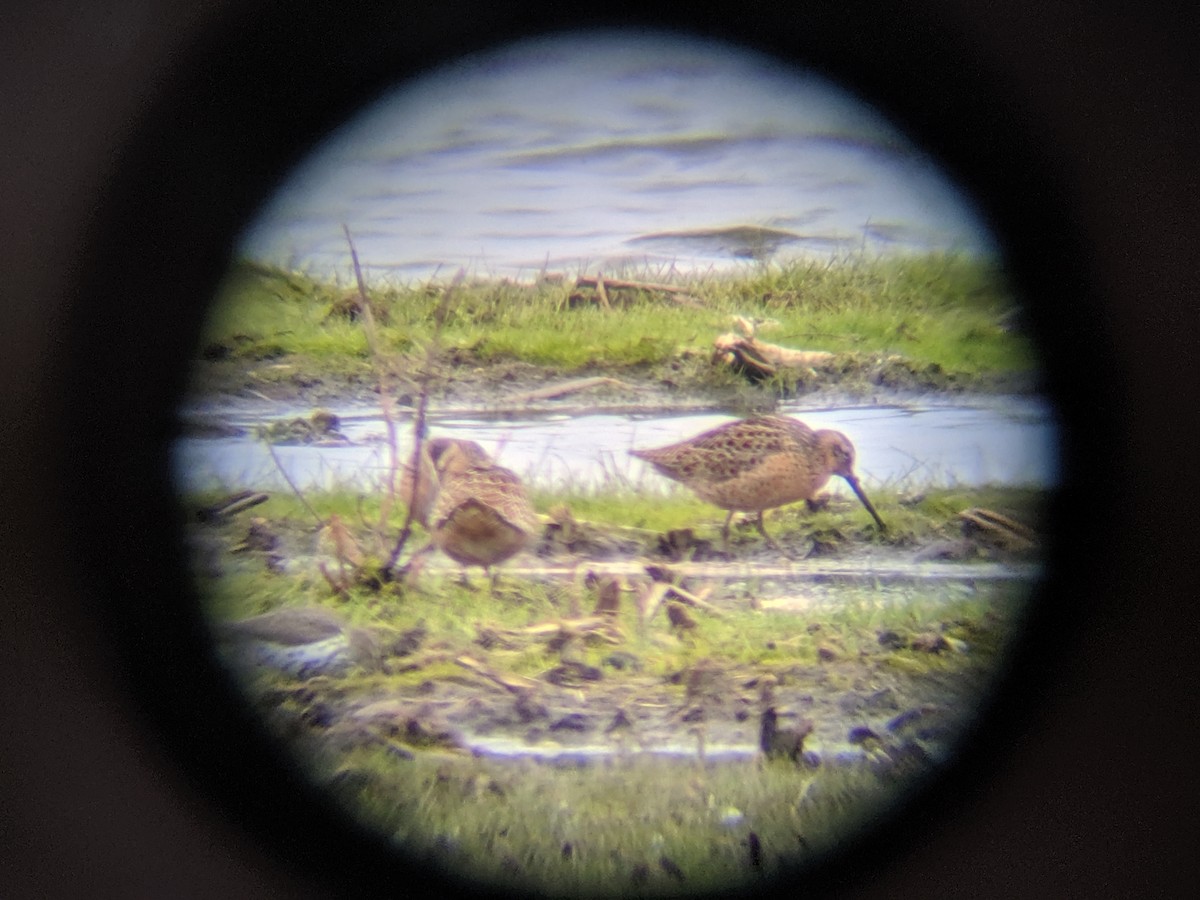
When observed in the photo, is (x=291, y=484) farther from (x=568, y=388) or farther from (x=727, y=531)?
(x=727, y=531)

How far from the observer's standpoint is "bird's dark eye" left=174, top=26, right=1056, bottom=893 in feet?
4.25

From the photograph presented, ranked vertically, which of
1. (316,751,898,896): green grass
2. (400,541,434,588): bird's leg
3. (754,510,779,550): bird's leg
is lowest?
(316,751,898,896): green grass

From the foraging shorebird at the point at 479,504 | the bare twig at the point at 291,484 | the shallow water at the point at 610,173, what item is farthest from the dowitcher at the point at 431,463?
the shallow water at the point at 610,173

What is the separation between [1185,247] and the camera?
125 centimetres

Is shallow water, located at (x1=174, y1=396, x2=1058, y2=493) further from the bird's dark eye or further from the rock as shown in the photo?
the rock

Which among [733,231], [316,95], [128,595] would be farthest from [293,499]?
[733,231]

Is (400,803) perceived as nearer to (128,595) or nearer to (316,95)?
(128,595)

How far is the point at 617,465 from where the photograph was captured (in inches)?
51.5

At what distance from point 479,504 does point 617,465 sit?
0.68 feet

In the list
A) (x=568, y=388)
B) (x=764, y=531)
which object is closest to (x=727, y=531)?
(x=764, y=531)

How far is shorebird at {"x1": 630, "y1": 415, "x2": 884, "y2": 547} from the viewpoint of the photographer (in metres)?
1.29

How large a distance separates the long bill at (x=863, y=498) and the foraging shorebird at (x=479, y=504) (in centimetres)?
45

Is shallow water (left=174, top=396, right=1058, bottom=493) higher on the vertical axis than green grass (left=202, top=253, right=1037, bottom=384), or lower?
lower

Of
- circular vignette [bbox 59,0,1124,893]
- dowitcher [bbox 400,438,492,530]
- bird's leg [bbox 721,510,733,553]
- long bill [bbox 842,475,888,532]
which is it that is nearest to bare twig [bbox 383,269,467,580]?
dowitcher [bbox 400,438,492,530]
